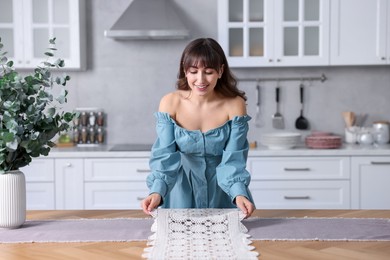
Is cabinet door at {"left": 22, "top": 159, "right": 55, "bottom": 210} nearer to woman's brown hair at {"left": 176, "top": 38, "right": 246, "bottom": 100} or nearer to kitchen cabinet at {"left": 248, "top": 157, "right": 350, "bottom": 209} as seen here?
kitchen cabinet at {"left": 248, "top": 157, "right": 350, "bottom": 209}

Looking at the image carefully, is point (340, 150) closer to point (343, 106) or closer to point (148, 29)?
point (343, 106)

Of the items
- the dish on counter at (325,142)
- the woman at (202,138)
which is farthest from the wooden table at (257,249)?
the dish on counter at (325,142)

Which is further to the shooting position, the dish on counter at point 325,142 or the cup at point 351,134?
the cup at point 351,134

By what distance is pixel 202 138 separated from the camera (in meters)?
2.26

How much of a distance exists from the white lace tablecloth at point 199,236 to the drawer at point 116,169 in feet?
7.06

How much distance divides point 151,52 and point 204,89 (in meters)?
2.56

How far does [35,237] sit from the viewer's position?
1829 millimetres

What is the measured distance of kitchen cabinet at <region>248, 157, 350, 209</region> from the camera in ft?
13.3

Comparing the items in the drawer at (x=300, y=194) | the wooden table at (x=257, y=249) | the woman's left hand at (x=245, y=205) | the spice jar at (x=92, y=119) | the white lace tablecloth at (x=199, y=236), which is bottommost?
the drawer at (x=300, y=194)

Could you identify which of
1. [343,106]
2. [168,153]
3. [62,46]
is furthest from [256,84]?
[168,153]

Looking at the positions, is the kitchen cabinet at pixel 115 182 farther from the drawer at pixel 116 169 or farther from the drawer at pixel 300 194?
the drawer at pixel 300 194

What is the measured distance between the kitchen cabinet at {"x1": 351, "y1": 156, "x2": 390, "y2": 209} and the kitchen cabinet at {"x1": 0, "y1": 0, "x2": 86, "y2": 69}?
202 centimetres

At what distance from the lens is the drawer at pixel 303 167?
405 cm

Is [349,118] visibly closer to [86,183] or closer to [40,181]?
[86,183]
